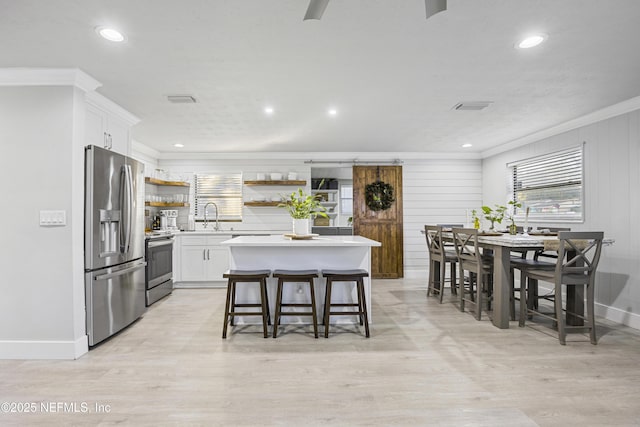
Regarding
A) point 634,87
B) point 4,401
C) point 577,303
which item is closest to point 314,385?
point 4,401

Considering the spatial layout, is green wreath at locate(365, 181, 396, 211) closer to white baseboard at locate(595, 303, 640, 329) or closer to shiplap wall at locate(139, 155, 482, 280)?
shiplap wall at locate(139, 155, 482, 280)

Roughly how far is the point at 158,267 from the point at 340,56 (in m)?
3.93

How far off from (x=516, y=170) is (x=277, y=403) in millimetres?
5442

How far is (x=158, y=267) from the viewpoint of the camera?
4.96m

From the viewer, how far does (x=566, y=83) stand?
3223 mm

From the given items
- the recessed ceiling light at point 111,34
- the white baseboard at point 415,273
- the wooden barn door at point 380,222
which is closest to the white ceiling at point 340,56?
the recessed ceiling light at point 111,34

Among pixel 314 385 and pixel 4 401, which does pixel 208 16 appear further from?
pixel 4 401

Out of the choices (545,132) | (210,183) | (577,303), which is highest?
(545,132)

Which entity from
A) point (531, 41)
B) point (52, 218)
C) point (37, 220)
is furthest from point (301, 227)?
point (531, 41)

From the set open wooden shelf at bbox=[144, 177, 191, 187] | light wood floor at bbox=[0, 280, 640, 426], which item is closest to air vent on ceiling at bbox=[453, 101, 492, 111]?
light wood floor at bbox=[0, 280, 640, 426]

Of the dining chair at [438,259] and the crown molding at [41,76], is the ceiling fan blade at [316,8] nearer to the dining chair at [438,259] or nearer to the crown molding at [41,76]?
the crown molding at [41,76]

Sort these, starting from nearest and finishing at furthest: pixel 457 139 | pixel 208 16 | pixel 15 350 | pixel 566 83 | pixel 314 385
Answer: pixel 208 16 < pixel 314 385 < pixel 15 350 < pixel 566 83 < pixel 457 139

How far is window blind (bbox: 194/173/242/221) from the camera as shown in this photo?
21.8ft

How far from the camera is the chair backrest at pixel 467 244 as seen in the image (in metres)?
3.98
